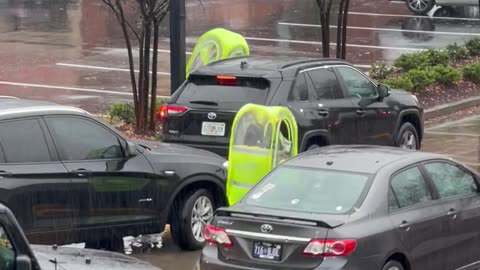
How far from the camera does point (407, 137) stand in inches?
630

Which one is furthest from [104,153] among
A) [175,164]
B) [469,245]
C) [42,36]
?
[42,36]

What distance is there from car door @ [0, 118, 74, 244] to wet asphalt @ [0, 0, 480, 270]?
291 inches

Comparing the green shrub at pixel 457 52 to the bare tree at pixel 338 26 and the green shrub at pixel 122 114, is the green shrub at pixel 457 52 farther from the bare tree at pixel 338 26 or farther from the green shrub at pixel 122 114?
the green shrub at pixel 122 114

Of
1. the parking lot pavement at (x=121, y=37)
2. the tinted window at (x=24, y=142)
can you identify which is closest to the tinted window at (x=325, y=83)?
the tinted window at (x=24, y=142)

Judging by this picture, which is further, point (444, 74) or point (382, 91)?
point (444, 74)

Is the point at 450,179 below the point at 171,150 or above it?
above

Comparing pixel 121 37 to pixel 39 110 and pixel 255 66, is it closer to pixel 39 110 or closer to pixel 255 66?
pixel 255 66

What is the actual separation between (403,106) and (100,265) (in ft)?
30.0

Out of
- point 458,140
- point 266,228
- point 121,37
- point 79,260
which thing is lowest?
point 458,140

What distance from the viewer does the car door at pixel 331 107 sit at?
14156mm

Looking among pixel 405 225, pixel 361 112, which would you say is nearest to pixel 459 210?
pixel 405 225

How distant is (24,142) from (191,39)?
18.6m

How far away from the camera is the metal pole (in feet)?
52.1

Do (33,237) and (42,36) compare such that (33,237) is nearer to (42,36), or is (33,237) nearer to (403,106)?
(403,106)
